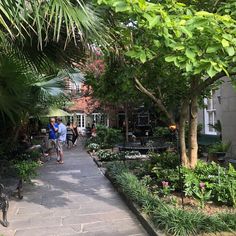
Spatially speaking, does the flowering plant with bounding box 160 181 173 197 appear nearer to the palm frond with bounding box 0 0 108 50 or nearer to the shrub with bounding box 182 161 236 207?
the shrub with bounding box 182 161 236 207

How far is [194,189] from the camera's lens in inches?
283

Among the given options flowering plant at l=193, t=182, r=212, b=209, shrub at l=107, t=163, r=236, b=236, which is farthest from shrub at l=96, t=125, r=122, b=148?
shrub at l=107, t=163, r=236, b=236

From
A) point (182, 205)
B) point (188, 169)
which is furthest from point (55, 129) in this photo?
point (182, 205)

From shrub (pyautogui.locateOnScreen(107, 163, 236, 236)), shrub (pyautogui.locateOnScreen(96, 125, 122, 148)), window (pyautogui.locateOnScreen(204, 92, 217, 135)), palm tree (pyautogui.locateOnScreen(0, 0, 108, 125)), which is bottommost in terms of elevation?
shrub (pyautogui.locateOnScreen(107, 163, 236, 236))

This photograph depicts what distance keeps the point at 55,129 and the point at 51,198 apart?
28.1 ft

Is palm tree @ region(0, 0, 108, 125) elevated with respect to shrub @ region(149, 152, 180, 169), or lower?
elevated

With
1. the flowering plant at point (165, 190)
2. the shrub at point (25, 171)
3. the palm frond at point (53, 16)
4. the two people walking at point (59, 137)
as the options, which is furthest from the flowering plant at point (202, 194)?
the two people walking at point (59, 137)

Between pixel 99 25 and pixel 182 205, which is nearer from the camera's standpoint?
pixel 99 25

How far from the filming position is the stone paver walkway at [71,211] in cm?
633

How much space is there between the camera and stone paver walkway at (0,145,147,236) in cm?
633

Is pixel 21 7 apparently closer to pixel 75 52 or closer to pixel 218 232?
pixel 75 52

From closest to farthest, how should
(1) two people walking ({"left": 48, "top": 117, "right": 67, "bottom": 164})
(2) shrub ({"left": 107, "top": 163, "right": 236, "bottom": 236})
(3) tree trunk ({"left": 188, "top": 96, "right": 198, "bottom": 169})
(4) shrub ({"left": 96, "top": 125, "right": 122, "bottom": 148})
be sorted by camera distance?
(2) shrub ({"left": 107, "top": 163, "right": 236, "bottom": 236}), (3) tree trunk ({"left": 188, "top": 96, "right": 198, "bottom": 169}), (1) two people walking ({"left": 48, "top": 117, "right": 67, "bottom": 164}), (4) shrub ({"left": 96, "top": 125, "right": 122, "bottom": 148})

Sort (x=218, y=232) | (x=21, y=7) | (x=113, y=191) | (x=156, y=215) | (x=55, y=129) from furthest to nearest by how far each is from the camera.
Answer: (x=55, y=129), (x=113, y=191), (x=156, y=215), (x=218, y=232), (x=21, y=7)

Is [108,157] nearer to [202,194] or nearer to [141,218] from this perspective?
[202,194]
